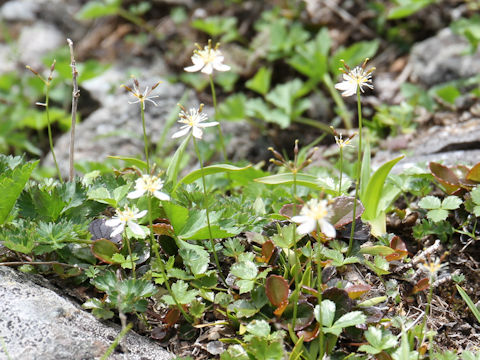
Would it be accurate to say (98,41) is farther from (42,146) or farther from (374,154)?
(374,154)

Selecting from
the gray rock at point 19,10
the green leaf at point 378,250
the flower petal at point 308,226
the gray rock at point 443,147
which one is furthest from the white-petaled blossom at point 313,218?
the gray rock at point 19,10

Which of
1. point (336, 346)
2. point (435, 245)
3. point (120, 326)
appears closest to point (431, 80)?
point (435, 245)

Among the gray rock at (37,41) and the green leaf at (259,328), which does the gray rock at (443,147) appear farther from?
the gray rock at (37,41)

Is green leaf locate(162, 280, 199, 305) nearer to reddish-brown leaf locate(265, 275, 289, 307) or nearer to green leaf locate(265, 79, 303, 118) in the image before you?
reddish-brown leaf locate(265, 275, 289, 307)

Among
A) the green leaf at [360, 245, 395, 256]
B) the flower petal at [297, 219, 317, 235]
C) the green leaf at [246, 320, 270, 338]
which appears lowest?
the green leaf at [360, 245, 395, 256]

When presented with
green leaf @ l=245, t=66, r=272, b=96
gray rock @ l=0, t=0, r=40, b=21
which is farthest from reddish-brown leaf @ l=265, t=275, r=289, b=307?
gray rock @ l=0, t=0, r=40, b=21

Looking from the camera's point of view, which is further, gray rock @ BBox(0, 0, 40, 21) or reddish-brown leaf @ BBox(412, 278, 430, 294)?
gray rock @ BBox(0, 0, 40, 21)
